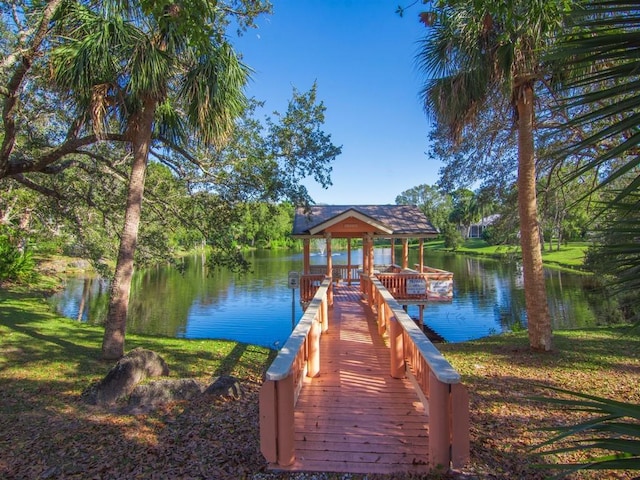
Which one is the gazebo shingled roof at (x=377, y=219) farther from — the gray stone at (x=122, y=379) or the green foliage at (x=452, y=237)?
the green foliage at (x=452, y=237)

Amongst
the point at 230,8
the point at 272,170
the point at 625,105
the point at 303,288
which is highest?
the point at 230,8

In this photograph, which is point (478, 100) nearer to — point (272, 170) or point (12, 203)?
point (272, 170)

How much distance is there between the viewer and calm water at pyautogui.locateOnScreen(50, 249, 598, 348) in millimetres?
15748

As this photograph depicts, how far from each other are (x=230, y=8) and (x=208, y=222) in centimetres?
530

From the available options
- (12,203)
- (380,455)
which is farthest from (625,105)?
(12,203)

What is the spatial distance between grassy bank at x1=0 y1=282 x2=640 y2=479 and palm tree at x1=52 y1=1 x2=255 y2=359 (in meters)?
1.53

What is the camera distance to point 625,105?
57.7 inches

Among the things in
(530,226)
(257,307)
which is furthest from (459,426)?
(257,307)

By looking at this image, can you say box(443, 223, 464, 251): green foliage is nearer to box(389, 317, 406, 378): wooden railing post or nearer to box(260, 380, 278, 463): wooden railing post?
box(389, 317, 406, 378): wooden railing post

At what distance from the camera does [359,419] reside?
4391 millimetres

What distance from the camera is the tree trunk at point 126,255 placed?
723 centimetres

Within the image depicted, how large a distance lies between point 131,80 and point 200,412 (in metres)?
5.47

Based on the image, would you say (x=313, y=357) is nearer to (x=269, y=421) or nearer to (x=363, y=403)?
(x=363, y=403)

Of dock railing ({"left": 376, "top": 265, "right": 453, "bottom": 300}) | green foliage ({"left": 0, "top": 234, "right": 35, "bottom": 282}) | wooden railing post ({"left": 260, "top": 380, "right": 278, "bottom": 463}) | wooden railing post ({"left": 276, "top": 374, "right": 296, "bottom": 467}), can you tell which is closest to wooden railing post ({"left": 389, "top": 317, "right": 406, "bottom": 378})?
wooden railing post ({"left": 276, "top": 374, "right": 296, "bottom": 467})
